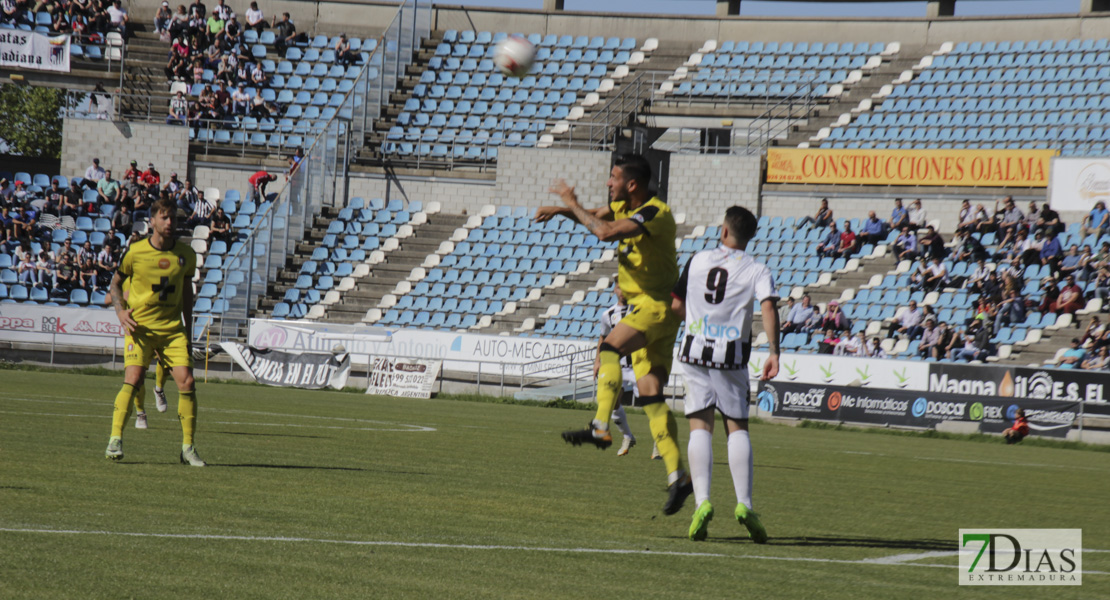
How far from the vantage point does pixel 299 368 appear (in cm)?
3112

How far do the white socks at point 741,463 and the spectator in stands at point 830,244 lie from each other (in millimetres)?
26945

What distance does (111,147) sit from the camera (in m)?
40.4

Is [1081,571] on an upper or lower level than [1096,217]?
lower

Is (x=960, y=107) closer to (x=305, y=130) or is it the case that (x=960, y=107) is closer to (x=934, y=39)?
(x=934, y=39)

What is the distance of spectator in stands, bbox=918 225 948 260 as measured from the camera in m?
32.7

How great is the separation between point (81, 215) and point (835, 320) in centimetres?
2226

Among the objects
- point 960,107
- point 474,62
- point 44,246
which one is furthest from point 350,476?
point 474,62

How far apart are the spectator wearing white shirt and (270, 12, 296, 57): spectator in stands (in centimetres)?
853

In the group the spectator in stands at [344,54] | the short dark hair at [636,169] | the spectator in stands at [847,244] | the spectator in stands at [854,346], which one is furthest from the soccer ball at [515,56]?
the spectator in stands at [344,54]

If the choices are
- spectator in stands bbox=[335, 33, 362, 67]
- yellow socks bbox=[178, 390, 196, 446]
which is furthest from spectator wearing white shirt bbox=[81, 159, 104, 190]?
A: yellow socks bbox=[178, 390, 196, 446]

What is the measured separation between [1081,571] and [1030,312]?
24038mm

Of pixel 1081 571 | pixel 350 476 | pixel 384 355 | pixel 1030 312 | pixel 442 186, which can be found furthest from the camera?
pixel 442 186

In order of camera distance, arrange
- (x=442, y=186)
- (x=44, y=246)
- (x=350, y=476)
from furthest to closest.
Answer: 1. (x=442, y=186)
2. (x=44, y=246)
3. (x=350, y=476)

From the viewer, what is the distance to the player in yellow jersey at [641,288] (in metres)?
8.76
